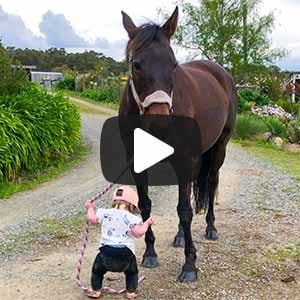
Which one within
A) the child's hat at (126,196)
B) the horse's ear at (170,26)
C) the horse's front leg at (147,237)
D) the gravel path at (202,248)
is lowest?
the gravel path at (202,248)

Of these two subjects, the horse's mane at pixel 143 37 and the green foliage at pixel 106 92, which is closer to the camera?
the horse's mane at pixel 143 37

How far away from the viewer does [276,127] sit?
573 inches

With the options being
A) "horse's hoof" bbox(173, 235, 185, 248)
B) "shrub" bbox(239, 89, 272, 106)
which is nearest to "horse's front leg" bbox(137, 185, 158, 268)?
"horse's hoof" bbox(173, 235, 185, 248)

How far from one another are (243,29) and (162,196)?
592 inches

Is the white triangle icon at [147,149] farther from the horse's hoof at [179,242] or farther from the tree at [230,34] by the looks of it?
the tree at [230,34]

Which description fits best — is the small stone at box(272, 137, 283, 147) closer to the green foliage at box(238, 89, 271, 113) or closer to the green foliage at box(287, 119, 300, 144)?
the green foliage at box(287, 119, 300, 144)

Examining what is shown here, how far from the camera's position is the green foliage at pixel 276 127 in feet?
47.3

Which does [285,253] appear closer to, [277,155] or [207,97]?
[207,97]

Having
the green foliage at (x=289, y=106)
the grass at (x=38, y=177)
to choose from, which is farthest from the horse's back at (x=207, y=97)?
the green foliage at (x=289, y=106)

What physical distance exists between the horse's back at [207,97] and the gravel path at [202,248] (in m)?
0.97

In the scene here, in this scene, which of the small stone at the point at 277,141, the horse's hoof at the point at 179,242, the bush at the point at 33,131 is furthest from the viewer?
the small stone at the point at 277,141

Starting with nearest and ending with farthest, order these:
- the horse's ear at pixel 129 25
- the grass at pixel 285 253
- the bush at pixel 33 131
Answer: the horse's ear at pixel 129 25 → the grass at pixel 285 253 → the bush at pixel 33 131

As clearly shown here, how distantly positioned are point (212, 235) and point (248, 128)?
376 inches

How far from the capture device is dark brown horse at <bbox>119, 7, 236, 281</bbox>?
3.43m
